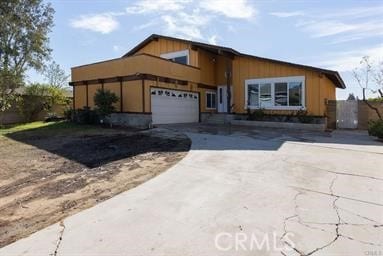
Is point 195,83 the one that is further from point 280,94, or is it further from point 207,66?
point 280,94

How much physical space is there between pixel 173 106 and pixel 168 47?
585 cm

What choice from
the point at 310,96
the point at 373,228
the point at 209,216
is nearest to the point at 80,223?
the point at 209,216

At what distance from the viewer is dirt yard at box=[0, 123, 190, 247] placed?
5.51 meters

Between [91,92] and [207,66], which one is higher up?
[207,66]

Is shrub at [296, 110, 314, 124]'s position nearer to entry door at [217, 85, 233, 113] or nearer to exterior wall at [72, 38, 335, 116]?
exterior wall at [72, 38, 335, 116]

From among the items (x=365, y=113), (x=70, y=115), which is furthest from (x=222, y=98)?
(x=70, y=115)

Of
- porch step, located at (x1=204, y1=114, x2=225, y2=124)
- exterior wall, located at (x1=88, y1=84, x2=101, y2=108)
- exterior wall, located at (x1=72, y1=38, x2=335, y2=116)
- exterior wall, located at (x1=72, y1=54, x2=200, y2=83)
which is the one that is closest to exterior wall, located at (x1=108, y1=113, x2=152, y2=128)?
exterior wall, located at (x1=72, y1=38, x2=335, y2=116)

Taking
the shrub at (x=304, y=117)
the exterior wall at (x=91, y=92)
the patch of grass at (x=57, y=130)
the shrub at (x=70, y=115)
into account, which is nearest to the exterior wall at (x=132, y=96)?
the patch of grass at (x=57, y=130)

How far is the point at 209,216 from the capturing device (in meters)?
4.86

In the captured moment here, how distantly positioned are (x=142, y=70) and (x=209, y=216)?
13.5 meters

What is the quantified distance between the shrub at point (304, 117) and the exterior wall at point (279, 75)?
308 millimetres

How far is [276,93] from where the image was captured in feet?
65.1

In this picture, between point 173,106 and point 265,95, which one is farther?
point 265,95

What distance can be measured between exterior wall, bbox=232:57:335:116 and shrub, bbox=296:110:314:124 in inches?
12.1
